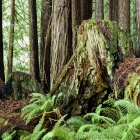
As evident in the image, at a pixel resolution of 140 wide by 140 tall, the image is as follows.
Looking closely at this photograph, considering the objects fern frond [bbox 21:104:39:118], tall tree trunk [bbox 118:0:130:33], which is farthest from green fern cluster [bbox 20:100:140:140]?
tall tree trunk [bbox 118:0:130:33]

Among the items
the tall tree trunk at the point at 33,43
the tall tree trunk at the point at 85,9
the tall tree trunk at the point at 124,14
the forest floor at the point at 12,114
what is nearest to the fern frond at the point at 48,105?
the forest floor at the point at 12,114

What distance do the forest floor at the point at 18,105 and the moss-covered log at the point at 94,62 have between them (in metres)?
0.20

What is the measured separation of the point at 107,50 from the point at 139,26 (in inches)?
60.1

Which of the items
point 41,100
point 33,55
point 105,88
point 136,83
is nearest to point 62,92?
point 41,100

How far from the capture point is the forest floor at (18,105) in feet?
16.1

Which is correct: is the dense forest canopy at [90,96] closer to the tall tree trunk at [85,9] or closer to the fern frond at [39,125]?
the fern frond at [39,125]

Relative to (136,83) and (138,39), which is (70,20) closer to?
(138,39)

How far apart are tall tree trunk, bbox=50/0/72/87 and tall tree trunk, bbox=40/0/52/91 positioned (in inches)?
53.9

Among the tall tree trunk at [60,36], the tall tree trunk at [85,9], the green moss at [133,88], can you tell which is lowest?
the green moss at [133,88]

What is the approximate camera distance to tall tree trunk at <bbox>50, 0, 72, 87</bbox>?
25.2 ft

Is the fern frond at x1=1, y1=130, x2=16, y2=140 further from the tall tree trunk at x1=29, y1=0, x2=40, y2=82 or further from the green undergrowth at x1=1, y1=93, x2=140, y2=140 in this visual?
the tall tree trunk at x1=29, y1=0, x2=40, y2=82

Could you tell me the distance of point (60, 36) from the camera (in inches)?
309

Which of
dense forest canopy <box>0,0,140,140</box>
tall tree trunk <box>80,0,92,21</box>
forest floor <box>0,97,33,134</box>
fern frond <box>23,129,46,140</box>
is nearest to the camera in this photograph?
dense forest canopy <box>0,0,140,140</box>

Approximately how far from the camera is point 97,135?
376 cm
